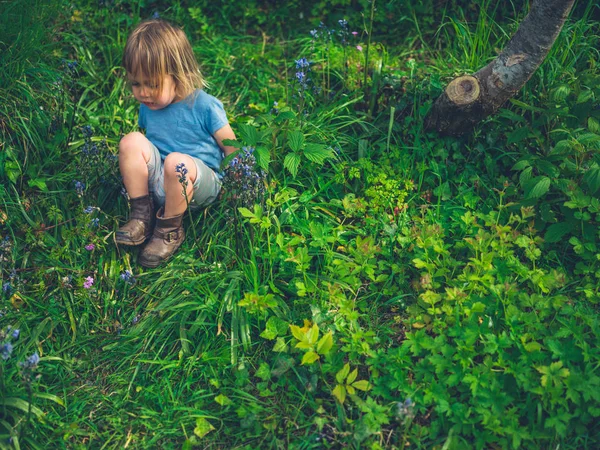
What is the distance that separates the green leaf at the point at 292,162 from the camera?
3082mm

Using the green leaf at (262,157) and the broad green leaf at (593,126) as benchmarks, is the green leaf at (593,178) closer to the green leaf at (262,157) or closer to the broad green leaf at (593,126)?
the broad green leaf at (593,126)

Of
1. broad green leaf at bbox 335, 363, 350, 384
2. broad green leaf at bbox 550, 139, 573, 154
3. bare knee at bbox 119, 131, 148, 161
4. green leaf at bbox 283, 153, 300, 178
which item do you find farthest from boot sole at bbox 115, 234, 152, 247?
broad green leaf at bbox 550, 139, 573, 154

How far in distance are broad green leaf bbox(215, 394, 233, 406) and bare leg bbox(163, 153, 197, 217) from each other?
1.02 meters

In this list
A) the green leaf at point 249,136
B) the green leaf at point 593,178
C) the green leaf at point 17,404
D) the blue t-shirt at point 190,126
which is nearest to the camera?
the green leaf at point 17,404

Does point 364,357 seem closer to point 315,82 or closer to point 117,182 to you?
point 117,182

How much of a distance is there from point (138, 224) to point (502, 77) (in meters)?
2.15

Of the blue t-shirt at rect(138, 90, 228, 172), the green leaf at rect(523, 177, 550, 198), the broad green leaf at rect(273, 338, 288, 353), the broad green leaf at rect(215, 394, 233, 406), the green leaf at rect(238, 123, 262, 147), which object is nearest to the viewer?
the broad green leaf at rect(215, 394, 233, 406)

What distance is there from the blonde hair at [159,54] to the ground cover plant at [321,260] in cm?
49

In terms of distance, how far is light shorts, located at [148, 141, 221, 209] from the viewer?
3.14 m

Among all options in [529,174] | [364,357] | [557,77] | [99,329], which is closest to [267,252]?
[364,357]

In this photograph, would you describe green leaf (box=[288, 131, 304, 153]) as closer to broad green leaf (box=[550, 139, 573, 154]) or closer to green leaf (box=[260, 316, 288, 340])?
green leaf (box=[260, 316, 288, 340])

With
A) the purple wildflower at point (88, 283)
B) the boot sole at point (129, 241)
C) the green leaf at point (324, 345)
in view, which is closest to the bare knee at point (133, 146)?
the boot sole at point (129, 241)

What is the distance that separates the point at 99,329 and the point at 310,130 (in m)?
1.62

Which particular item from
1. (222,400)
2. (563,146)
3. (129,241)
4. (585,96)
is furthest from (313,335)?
(585,96)
